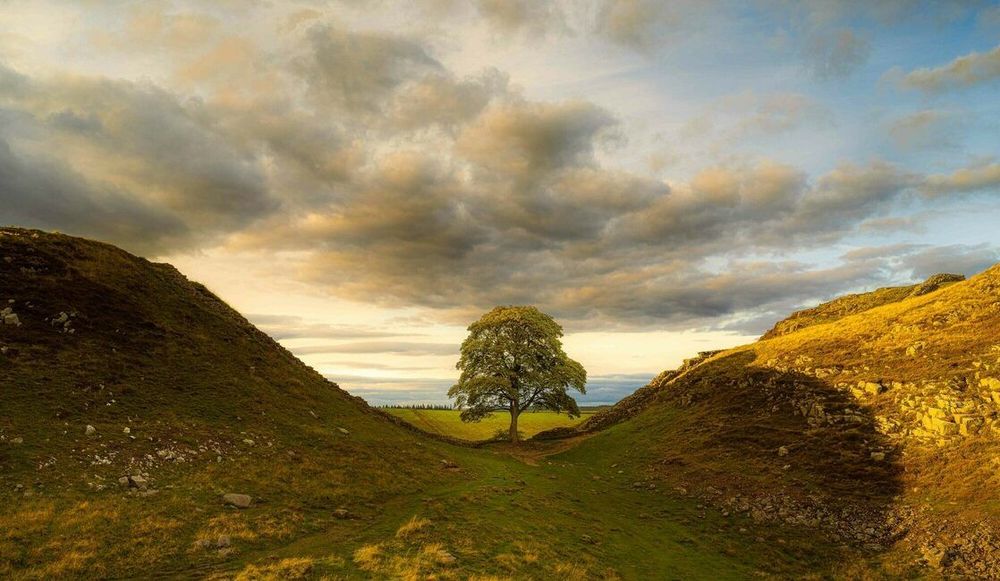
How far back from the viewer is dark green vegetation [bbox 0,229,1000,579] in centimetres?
1770

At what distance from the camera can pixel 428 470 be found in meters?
33.7

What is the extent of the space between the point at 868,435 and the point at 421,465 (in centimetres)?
3242

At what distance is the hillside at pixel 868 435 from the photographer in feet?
80.0

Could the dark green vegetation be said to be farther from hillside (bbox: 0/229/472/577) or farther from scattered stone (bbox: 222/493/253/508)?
scattered stone (bbox: 222/493/253/508)

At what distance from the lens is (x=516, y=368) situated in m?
58.9

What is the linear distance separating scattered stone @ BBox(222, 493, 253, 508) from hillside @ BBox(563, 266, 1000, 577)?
2823cm

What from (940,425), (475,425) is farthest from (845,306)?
(475,425)

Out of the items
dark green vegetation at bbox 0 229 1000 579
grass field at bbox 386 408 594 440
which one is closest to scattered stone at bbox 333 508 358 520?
dark green vegetation at bbox 0 229 1000 579

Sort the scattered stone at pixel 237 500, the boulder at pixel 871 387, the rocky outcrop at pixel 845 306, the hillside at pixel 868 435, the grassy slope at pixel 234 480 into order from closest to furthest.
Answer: the grassy slope at pixel 234 480 → the scattered stone at pixel 237 500 → the hillside at pixel 868 435 → the boulder at pixel 871 387 → the rocky outcrop at pixel 845 306

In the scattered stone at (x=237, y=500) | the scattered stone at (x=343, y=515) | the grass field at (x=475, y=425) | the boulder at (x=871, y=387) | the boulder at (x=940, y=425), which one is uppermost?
the boulder at (x=871, y=387)

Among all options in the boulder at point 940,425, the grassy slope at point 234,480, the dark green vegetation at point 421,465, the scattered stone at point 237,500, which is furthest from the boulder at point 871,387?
the scattered stone at point 237,500

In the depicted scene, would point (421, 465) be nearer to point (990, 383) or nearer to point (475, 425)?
point (990, 383)

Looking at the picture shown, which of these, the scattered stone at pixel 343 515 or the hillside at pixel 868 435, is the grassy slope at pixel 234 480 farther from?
the hillside at pixel 868 435

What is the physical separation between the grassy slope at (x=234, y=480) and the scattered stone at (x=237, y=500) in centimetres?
48
